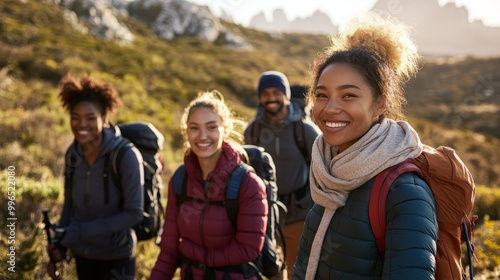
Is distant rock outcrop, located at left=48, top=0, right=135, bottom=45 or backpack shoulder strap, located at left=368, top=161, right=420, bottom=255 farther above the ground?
distant rock outcrop, located at left=48, top=0, right=135, bottom=45

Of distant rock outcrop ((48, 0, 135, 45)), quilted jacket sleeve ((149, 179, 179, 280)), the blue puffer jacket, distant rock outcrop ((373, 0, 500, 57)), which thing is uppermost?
distant rock outcrop ((373, 0, 500, 57))

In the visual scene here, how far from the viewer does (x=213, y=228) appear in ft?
7.47

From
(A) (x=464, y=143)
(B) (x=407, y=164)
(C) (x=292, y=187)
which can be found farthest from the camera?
(A) (x=464, y=143)

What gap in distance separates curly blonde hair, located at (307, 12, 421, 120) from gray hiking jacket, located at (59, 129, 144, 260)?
172cm

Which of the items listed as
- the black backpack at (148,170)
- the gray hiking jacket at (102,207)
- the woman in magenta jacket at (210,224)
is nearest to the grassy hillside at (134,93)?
the gray hiking jacket at (102,207)

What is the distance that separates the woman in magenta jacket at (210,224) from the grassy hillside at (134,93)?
1.09 meters

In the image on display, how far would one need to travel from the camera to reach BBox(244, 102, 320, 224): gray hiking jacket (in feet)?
13.1

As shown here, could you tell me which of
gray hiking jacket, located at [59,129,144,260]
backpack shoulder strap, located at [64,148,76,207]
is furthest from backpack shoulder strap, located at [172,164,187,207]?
backpack shoulder strap, located at [64,148,76,207]

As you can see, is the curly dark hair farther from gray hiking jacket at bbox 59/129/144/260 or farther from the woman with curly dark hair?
gray hiking jacket at bbox 59/129/144/260

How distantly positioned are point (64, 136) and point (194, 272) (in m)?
7.42

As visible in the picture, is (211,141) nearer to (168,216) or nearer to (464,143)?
(168,216)

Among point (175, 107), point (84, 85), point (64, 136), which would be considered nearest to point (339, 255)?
point (84, 85)

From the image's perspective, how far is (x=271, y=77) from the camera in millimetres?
4266

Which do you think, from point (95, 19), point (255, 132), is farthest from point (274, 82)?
point (95, 19)
